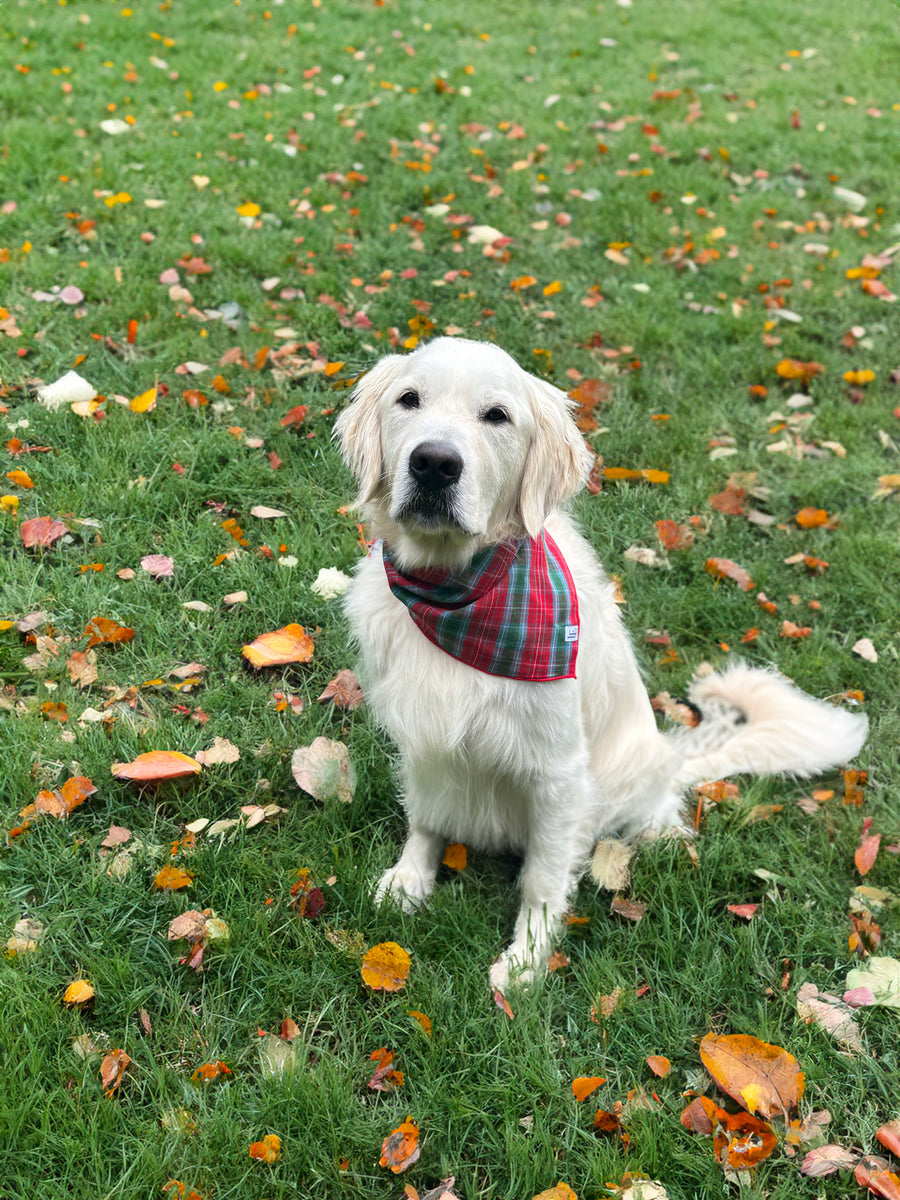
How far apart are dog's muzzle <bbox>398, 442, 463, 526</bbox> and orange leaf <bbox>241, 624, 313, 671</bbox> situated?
1.21m

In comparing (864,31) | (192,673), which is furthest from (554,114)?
(192,673)

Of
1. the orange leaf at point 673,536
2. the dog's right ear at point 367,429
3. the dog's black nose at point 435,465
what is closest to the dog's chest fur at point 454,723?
the dog's right ear at point 367,429

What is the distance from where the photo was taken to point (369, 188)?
622 centimetres

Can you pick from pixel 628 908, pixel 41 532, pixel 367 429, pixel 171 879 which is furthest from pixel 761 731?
pixel 41 532

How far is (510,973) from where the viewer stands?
2.39 meters

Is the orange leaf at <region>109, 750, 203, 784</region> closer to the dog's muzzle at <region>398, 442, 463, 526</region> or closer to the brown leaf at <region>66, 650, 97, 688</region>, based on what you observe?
the brown leaf at <region>66, 650, 97, 688</region>

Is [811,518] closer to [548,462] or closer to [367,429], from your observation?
[548,462]

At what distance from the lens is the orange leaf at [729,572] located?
12.5 feet

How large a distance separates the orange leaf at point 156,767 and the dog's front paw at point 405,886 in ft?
2.24

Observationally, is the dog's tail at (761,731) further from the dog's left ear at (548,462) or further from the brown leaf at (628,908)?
the dog's left ear at (548,462)

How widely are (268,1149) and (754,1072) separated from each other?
1.19 m

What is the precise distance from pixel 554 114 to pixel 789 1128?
7.76 meters

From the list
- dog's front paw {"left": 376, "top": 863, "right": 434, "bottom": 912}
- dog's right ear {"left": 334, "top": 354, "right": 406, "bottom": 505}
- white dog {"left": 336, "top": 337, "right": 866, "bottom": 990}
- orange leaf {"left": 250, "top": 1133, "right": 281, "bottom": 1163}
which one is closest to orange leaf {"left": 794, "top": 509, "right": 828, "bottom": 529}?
white dog {"left": 336, "top": 337, "right": 866, "bottom": 990}

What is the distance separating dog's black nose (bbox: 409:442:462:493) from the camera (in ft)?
7.02
